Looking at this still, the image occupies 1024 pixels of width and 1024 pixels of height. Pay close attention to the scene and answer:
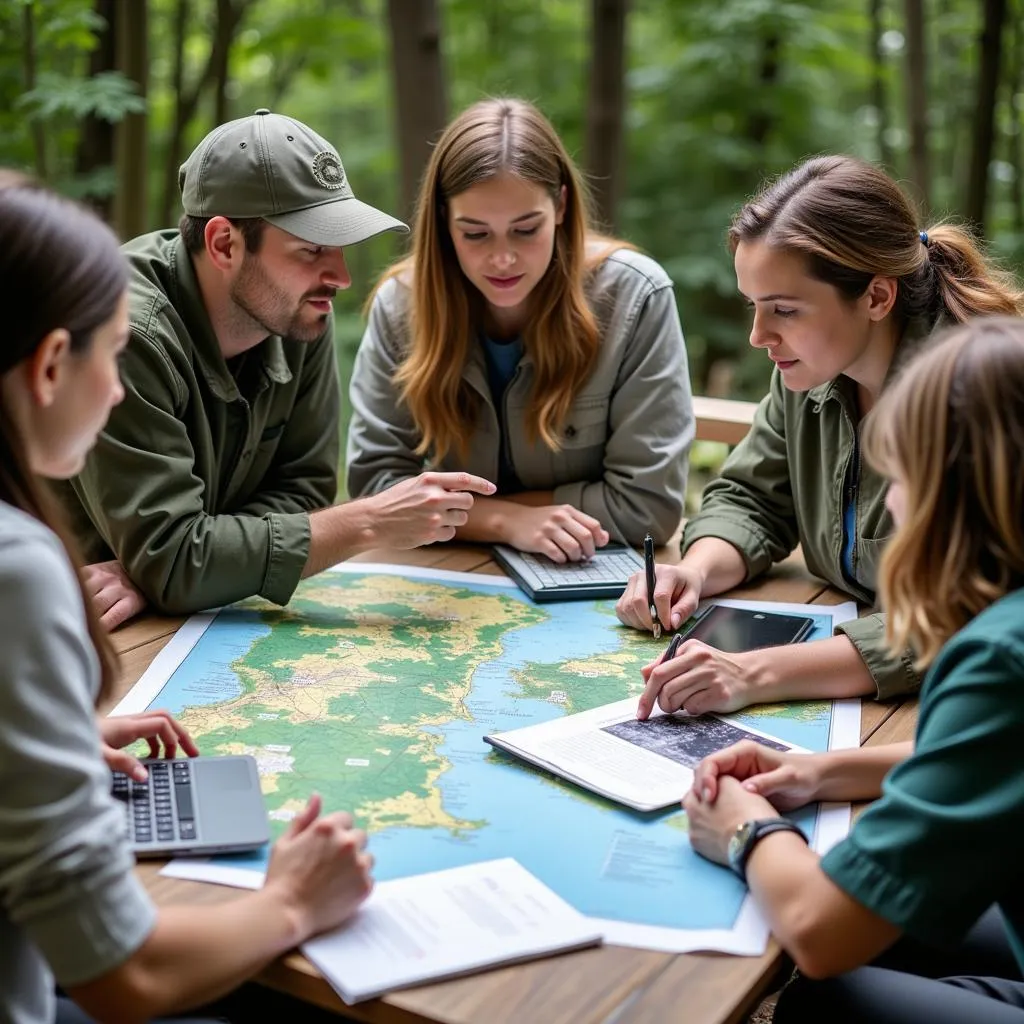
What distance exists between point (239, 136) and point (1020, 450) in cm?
153

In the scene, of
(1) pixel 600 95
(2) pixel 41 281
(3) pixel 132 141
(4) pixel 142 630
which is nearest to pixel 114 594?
(4) pixel 142 630

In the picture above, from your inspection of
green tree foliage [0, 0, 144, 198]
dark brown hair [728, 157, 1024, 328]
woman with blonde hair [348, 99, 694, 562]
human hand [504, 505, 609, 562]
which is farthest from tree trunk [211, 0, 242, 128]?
dark brown hair [728, 157, 1024, 328]

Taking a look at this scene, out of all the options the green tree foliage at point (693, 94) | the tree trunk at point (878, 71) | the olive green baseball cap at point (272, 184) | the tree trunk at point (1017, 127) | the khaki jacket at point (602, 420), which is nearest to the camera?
the olive green baseball cap at point (272, 184)

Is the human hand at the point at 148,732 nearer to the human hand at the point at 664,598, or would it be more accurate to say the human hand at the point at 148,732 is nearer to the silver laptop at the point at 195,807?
the silver laptop at the point at 195,807

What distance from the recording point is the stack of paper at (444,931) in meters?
1.17

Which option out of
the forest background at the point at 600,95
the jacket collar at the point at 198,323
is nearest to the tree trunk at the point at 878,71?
the forest background at the point at 600,95

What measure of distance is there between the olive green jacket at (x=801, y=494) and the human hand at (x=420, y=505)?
1.49ft

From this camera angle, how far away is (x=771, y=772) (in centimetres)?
148

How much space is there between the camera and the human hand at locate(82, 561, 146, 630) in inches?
79.7

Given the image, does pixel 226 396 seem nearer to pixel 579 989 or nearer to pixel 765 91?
pixel 579 989

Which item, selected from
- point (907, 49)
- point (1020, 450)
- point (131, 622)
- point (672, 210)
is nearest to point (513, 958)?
point (1020, 450)

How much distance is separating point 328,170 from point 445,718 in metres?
1.08

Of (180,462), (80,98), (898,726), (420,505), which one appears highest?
(80,98)

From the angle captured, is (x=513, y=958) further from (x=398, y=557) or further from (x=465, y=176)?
(x=465, y=176)
